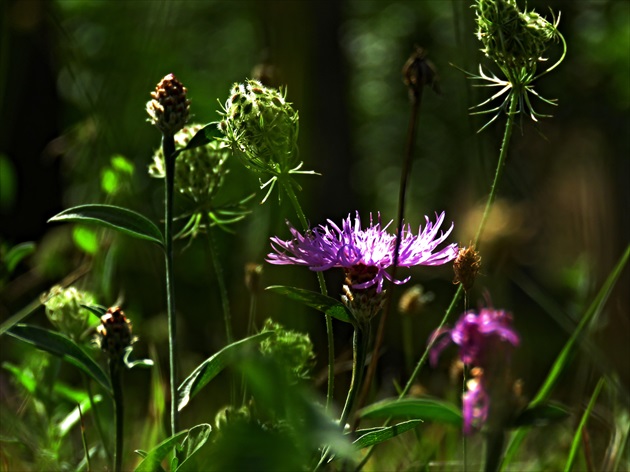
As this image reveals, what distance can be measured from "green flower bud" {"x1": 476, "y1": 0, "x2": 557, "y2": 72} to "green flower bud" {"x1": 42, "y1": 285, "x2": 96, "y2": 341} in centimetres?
68

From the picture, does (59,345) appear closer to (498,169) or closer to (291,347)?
(291,347)

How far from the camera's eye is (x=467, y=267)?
871 mm

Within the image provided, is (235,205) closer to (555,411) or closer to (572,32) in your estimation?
(555,411)

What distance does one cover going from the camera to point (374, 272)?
927mm

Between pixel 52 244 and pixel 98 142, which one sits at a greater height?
pixel 98 142

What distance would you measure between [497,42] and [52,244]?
1.46 m

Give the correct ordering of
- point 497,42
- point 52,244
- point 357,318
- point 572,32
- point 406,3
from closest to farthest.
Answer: point 357,318 → point 497,42 → point 52,244 → point 572,32 → point 406,3

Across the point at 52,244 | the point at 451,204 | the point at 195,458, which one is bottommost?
the point at 451,204

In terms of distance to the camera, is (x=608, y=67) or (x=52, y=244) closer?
(x=52, y=244)

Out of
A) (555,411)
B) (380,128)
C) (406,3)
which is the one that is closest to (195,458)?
(555,411)

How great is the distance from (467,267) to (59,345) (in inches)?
18.5

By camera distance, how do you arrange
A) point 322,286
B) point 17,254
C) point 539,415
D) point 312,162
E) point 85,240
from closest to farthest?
point 539,415 → point 322,286 → point 17,254 → point 85,240 → point 312,162

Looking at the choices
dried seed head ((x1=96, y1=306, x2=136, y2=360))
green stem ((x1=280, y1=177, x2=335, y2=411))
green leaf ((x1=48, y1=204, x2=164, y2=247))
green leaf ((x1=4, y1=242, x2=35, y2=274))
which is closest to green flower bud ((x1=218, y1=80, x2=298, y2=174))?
green stem ((x1=280, y1=177, x2=335, y2=411))

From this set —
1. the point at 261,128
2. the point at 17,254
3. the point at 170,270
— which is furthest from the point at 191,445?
the point at 17,254
